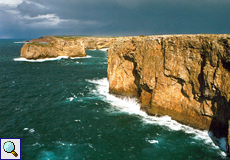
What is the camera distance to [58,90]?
54.2 metres

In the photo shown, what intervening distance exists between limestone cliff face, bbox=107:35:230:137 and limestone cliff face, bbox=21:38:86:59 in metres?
91.5

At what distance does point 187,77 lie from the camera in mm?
31219

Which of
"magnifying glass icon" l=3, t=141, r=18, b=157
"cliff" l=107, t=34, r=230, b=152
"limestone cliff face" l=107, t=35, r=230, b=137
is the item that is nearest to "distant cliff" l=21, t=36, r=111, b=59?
"cliff" l=107, t=34, r=230, b=152

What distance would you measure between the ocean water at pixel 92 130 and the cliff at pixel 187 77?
7.59ft

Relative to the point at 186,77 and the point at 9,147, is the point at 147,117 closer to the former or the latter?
the point at 186,77

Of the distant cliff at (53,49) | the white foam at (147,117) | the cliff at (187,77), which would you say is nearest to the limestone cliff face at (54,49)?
the distant cliff at (53,49)

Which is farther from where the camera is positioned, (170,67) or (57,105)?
(57,105)

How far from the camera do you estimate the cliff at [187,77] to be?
1035 inches

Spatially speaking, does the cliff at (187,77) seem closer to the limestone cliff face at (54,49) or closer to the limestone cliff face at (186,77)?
the limestone cliff face at (186,77)

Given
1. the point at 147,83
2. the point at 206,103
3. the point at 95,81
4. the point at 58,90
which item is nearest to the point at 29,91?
the point at 58,90

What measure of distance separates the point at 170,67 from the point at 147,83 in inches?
248

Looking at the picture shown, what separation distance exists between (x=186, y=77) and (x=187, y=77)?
174 mm

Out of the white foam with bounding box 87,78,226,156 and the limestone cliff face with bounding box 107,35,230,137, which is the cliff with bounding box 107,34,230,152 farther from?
the white foam with bounding box 87,78,226,156

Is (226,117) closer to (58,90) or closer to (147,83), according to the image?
(147,83)
